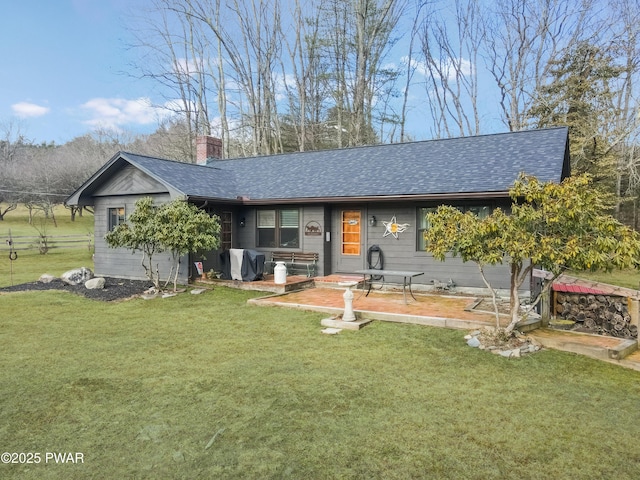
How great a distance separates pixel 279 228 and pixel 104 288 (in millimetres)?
4736

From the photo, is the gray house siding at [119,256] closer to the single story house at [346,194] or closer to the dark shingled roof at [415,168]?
the single story house at [346,194]

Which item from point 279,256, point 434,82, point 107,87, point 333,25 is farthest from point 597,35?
point 107,87

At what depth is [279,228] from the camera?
39.2 feet

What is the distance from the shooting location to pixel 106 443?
319 centimetres

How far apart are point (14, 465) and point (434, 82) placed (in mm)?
26929

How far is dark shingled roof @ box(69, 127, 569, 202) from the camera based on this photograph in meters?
9.34

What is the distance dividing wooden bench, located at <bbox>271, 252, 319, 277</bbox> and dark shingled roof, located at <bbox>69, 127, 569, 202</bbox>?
1558 millimetres

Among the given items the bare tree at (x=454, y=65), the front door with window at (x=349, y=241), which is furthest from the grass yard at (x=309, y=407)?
the bare tree at (x=454, y=65)

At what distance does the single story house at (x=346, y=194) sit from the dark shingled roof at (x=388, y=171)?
0.10 feet

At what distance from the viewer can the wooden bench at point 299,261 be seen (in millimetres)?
11227

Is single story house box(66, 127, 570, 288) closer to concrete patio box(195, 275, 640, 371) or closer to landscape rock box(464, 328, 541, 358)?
concrete patio box(195, 275, 640, 371)

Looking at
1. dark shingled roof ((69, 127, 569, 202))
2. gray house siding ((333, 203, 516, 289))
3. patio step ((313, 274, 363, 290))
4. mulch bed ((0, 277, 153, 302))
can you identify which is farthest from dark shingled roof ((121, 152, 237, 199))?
gray house siding ((333, 203, 516, 289))

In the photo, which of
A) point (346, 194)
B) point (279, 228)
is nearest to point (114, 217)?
point (279, 228)

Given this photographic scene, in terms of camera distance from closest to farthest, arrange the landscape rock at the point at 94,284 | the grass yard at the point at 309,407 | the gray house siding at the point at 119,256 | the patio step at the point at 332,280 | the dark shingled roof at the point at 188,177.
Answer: the grass yard at the point at 309,407
the landscape rock at the point at 94,284
the patio step at the point at 332,280
the dark shingled roof at the point at 188,177
the gray house siding at the point at 119,256
